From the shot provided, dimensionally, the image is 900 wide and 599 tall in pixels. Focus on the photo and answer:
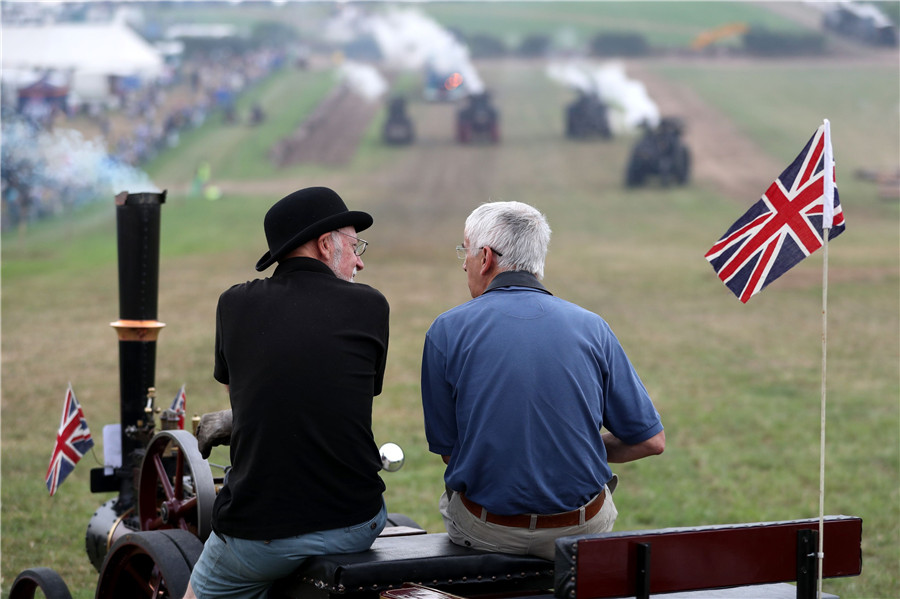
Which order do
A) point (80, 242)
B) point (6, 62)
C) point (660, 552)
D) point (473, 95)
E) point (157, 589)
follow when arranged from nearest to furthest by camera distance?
point (660, 552) → point (157, 589) → point (80, 242) → point (6, 62) → point (473, 95)

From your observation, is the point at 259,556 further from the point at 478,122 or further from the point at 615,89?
the point at 615,89

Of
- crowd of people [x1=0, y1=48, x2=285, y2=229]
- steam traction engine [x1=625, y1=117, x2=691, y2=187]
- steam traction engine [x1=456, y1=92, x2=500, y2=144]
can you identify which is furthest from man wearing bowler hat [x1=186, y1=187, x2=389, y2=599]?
steam traction engine [x1=456, y1=92, x2=500, y2=144]

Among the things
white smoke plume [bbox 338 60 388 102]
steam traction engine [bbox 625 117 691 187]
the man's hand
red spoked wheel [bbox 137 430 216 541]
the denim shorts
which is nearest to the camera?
the denim shorts

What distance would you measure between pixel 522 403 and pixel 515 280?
0.37 metres

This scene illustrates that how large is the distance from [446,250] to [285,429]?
21581 millimetres

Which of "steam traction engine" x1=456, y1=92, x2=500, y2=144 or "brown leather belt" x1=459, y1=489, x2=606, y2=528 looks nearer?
"brown leather belt" x1=459, y1=489, x2=606, y2=528

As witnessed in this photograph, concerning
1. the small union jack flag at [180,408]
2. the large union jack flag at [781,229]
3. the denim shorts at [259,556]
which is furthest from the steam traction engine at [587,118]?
the denim shorts at [259,556]

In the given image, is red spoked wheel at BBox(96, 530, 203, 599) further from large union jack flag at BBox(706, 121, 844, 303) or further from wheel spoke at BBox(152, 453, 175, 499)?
large union jack flag at BBox(706, 121, 844, 303)

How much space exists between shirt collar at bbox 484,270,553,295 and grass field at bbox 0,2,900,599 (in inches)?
133

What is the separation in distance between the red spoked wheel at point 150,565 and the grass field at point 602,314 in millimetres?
1773

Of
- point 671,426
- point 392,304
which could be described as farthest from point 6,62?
point 671,426

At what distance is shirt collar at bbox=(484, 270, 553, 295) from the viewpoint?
3.30 metres

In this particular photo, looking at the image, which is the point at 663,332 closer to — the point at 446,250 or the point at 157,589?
the point at 446,250

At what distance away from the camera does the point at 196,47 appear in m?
58.6
